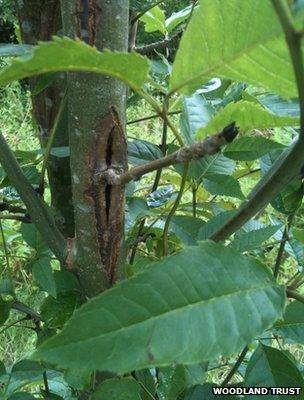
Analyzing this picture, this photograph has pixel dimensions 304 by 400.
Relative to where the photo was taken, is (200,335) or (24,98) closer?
(200,335)

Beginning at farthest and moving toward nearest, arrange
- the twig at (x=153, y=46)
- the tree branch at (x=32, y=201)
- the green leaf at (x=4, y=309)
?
the twig at (x=153, y=46)
the green leaf at (x=4, y=309)
the tree branch at (x=32, y=201)

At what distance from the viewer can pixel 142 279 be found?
0.29 metres

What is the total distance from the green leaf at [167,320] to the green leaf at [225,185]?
0.26 m

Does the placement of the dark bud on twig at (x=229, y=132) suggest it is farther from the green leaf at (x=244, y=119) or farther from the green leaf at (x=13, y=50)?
the green leaf at (x=13, y=50)

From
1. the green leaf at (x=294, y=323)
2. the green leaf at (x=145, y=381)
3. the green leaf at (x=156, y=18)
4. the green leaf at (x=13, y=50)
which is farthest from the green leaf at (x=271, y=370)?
the green leaf at (x=156, y=18)

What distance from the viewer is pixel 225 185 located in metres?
0.58

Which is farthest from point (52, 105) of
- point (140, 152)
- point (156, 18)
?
point (156, 18)

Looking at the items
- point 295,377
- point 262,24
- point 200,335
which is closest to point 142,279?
point 200,335

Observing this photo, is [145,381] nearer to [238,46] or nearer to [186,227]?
[186,227]

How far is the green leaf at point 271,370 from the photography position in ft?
1.54

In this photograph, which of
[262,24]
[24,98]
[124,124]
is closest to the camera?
[262,24]

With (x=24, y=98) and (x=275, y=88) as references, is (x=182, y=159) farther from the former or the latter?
(x=24, y=98)

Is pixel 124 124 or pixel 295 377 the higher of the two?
pixel 124 124

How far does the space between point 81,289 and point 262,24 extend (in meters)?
0.32
